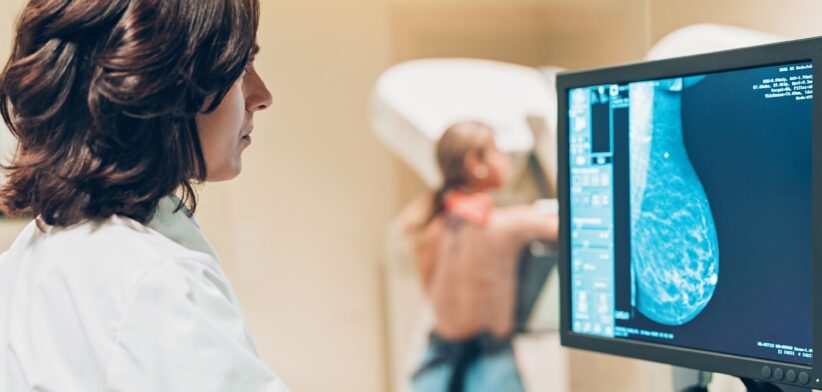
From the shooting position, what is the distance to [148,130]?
0.76 meters

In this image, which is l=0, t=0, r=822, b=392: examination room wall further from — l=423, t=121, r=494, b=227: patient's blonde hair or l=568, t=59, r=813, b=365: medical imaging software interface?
l=568, t=59, r=813, b=365: medical imaging software interface

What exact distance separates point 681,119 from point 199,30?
1.54ft

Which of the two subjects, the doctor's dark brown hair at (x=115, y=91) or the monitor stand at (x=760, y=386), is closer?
the doctor's dark brown hair at (x=115, y=91)

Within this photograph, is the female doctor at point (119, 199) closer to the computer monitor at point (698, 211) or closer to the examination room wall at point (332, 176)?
the computer monitor at point (698, 211)

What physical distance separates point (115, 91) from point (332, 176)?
1.83 metres

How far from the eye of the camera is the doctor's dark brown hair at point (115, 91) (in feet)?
2.40

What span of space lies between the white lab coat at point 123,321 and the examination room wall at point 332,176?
1586 mm

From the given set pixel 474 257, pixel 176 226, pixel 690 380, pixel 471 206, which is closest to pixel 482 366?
pixel 474 257

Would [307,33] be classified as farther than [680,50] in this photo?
Yes

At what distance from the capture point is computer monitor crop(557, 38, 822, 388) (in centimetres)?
81

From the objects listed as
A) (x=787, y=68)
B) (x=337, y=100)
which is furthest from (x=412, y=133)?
(x=787, y=68)

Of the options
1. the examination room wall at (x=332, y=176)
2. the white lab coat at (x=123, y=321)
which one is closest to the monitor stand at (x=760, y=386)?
the white lab coat at (x=123, y=321)

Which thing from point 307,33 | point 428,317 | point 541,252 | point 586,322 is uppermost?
point 307,33

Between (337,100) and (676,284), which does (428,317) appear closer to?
(337,100)
